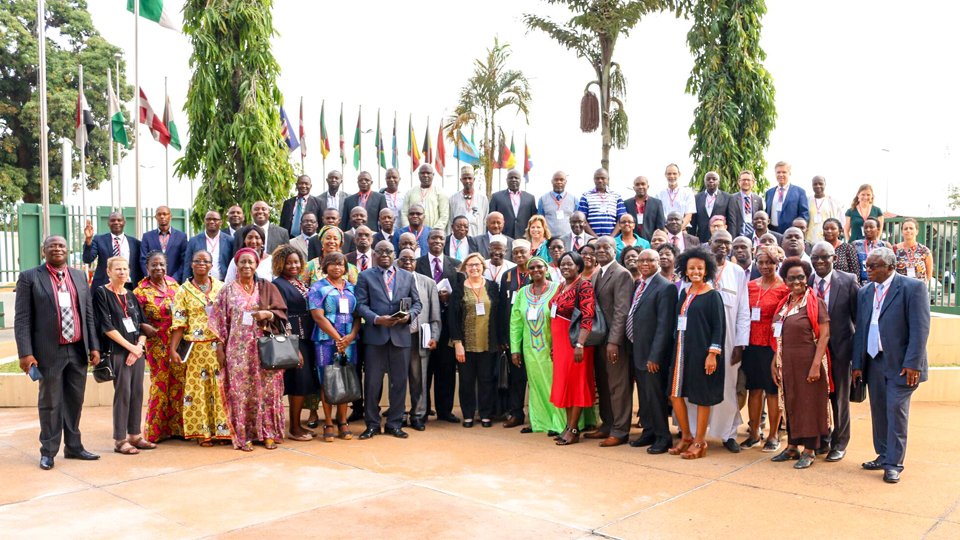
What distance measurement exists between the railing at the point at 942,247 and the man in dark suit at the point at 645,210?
14.6ft

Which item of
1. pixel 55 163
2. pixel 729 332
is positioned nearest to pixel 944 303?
pixel 729 332

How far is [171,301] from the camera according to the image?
7.34 metres

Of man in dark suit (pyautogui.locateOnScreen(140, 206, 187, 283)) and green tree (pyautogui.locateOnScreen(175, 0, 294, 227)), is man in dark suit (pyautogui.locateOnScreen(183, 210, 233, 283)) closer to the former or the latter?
man in dark suit (pyautogui.locateOnScreen(140, 206, 187, 283))

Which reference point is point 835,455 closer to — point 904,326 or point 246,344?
point 904,326

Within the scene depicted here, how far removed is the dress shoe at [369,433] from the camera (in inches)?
307

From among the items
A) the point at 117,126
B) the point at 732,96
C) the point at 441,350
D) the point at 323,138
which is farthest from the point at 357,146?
the point at 441,350

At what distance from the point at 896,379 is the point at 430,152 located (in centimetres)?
2438

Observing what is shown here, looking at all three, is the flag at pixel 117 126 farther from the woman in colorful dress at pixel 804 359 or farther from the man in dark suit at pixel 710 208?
the woman in colorful dress at pixel 804 359

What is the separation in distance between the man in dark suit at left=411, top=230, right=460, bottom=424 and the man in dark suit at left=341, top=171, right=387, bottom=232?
1.92 m

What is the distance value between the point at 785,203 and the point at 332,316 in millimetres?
6175

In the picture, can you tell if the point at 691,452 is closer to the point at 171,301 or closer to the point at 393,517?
the point at 393,517

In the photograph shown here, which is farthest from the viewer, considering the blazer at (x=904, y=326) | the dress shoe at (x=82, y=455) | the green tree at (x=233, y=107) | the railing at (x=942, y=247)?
the green tree at (x=233, y=107)

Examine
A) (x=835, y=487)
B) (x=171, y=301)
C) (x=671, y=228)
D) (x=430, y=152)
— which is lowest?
(x=835, y=487)

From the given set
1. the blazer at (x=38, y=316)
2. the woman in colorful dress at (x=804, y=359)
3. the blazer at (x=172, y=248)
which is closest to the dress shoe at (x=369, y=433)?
the blazer at (x=38, y=316)
